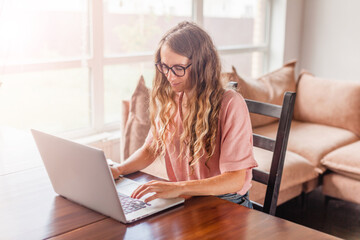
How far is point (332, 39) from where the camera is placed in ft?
14.5

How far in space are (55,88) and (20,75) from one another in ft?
0.81

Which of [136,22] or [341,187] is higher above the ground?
[136,22]

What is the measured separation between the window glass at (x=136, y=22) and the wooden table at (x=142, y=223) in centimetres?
193

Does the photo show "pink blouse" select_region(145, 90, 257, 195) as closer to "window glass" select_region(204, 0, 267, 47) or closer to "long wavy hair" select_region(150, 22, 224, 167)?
"long wavy hair" select_region(150, 22, 224, 167)

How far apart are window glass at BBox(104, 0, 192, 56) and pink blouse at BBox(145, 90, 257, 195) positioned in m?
1.64

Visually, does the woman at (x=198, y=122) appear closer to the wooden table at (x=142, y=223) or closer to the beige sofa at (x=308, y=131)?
the wooden table at (x=142, y=223)

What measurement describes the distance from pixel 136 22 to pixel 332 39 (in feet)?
6.96

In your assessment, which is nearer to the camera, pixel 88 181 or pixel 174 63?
pixel 88 181

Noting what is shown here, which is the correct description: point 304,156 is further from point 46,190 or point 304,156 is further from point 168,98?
point 46,190

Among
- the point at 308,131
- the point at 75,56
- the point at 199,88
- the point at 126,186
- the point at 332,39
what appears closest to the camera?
the point at 126,186

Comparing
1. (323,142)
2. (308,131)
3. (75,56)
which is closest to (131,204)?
(75,56)

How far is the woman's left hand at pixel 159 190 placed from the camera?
50.1 inches

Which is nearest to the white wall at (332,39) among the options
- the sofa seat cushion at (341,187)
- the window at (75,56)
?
the window at (75,56)

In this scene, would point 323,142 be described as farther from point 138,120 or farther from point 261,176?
point 261,176
